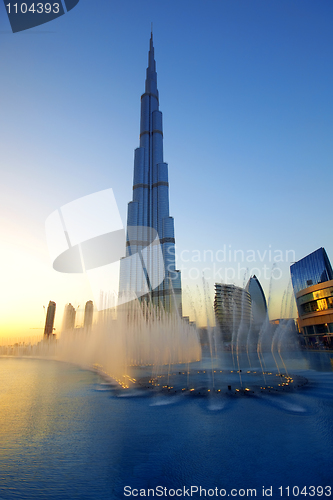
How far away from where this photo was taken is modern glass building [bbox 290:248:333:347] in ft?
197

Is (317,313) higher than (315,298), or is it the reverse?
(315,298)

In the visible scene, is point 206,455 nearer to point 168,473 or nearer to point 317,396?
point 168,473

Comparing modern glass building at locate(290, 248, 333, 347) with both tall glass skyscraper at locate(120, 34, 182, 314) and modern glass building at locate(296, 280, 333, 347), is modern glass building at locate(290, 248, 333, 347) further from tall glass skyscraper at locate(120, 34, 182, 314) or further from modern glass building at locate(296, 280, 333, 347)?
tall glass skyscraper at locate(120, 34, 182, 314)

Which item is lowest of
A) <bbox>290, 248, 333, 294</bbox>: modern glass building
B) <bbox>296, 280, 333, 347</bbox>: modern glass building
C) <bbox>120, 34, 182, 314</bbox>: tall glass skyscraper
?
<bbox>296, 280, 333, 347</bbox>: modern glass building

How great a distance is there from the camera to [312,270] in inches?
3219

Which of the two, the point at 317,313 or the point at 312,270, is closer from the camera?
the point at 317,313

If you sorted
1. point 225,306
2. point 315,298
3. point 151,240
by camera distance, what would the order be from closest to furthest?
1. point 315,298
2. point 225,306
3. point 151,240

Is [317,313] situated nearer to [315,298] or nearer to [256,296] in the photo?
[315,298]

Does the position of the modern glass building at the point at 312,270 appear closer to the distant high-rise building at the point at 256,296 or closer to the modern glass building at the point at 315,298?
the modern glass building at the point at 315,298

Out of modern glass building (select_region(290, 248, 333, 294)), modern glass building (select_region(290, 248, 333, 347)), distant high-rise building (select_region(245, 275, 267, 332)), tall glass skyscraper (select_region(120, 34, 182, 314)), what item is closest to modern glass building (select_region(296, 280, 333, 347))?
modern glass building (select_region(290, 248, 333, 347))

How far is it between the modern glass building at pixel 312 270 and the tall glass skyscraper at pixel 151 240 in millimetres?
72010

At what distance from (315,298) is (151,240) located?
103 metres

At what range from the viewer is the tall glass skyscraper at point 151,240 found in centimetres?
15212

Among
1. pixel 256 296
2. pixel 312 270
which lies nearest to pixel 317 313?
pixel 312 270
